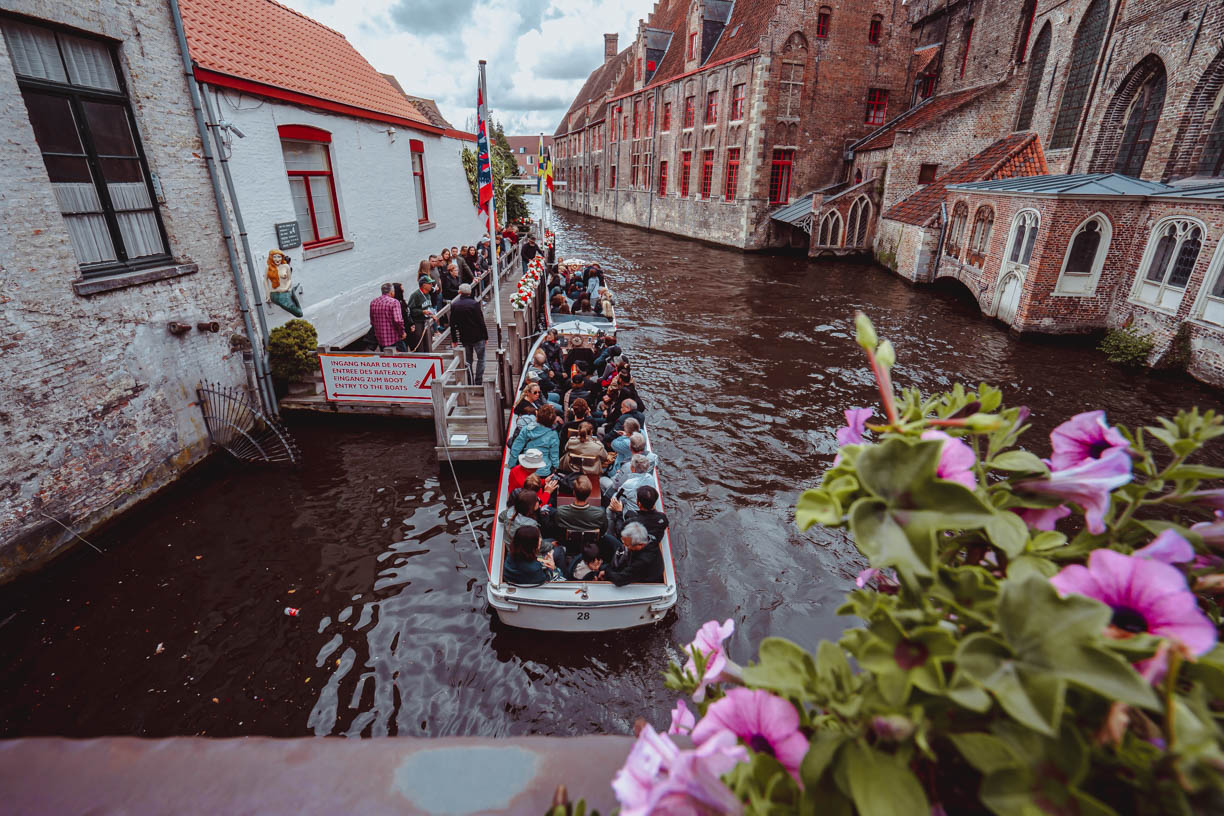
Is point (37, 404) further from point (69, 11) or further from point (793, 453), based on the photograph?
point (793, 453)

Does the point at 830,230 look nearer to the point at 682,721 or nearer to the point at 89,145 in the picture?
the point at 89,145

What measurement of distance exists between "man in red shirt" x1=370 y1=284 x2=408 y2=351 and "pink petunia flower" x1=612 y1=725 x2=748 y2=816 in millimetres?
10051

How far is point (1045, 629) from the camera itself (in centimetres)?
60

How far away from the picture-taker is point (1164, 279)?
12156 millimetres

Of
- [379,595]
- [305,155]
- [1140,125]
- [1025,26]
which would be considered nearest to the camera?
[379,595]

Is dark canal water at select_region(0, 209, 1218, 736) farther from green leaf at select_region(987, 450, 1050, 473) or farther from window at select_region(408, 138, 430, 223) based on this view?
window at select_region(408, 138, 430, 223)

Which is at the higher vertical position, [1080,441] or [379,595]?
[1080,441]

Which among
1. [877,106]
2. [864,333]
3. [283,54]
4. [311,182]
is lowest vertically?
[864,333]

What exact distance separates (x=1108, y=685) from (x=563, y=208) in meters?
70.2

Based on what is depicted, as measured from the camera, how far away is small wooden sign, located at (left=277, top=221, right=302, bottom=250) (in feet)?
30.9

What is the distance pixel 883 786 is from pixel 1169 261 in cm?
1676

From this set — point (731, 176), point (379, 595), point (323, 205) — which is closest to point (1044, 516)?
point (379, 595)

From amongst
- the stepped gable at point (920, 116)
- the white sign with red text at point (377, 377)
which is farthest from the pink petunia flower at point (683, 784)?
the stepped gable at point (920, 116)

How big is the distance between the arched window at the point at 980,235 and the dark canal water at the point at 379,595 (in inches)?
266
